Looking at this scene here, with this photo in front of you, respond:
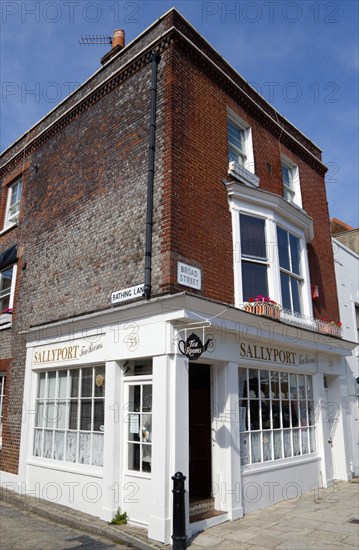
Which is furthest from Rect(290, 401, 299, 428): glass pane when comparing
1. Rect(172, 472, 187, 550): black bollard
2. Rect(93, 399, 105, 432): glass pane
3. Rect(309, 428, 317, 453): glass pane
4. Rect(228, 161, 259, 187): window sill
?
Rect(228, 161, 259, 187): window sill

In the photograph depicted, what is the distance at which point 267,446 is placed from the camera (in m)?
8.97

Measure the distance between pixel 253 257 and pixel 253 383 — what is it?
2651mm

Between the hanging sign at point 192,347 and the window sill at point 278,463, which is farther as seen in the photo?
the window sill at point 278,463

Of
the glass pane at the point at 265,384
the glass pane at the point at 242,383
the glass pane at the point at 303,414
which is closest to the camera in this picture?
the glass pane at the point at 242,383

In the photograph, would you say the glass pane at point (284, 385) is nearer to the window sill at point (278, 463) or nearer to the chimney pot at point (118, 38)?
the window sill at point (278, 463)

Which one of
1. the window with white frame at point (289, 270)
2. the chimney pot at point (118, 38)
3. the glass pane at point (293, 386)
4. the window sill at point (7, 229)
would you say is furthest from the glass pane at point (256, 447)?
the chimney pot at point (118, 38)

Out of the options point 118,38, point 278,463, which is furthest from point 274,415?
point 118,38

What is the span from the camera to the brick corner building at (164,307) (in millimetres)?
7566

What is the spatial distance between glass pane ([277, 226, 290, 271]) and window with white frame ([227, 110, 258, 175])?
1679mm

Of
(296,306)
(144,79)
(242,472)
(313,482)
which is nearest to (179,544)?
(242,472)

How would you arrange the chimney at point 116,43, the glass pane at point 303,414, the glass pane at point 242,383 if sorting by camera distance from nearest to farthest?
the glass pane at point 242,383 → the glass pane at point 303,414 → the chimney at point 116,43

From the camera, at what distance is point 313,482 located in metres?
10.1

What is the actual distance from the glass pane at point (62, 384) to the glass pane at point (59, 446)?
79cm

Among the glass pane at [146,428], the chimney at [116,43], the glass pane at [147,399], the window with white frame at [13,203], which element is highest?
the chimney at [116,43]
